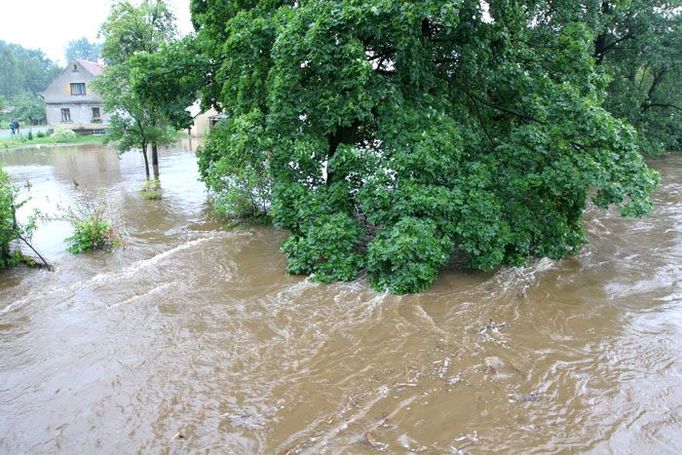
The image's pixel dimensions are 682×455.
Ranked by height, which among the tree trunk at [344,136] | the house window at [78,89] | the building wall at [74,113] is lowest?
the tree trunk at [344,136]

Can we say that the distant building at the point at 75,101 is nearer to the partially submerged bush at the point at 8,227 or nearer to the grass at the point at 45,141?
the grass at the point at 45,141

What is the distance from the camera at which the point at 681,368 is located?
19.9 ft

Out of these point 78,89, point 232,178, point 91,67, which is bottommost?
point 232,178

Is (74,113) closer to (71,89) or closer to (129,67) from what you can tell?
(71,89)

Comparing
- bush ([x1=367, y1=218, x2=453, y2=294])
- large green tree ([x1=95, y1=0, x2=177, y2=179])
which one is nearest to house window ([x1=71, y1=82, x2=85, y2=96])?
large green tree ([x1=95, y1=0, x2=177, y2=179])

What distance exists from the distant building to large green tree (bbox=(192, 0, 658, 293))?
41.7m

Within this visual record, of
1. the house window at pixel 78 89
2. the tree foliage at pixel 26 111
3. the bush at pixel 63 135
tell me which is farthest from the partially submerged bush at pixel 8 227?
the tree foliage at pixel 26 111

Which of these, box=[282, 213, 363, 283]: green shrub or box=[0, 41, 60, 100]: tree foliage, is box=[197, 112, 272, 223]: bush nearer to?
box=[282, 213, 363, 283]: green shrub

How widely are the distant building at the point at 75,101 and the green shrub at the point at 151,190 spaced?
31.1 metres

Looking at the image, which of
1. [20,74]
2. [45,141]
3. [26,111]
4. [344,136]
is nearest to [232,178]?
[344,136]

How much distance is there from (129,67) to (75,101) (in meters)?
33.4

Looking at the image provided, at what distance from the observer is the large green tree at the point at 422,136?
331 inches

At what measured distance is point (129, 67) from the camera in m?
17.4

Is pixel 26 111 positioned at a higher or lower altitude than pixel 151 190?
higher
